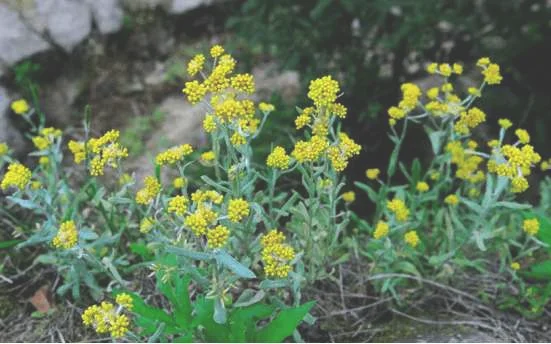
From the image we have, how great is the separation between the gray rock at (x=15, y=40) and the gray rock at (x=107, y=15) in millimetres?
474

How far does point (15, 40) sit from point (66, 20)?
1.24ft

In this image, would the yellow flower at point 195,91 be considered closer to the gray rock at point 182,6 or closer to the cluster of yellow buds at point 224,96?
the cluster of yellow buds at point 224,96

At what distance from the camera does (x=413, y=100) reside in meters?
2.36

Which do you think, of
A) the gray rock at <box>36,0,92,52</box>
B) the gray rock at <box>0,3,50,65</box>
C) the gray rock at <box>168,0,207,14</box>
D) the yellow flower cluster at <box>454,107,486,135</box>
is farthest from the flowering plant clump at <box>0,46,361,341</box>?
the gray rock at <box>168,0,207,14</box>

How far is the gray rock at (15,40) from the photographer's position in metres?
3.46

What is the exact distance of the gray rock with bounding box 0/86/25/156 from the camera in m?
3.18

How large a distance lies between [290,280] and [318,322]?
435mm

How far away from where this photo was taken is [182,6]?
445cm

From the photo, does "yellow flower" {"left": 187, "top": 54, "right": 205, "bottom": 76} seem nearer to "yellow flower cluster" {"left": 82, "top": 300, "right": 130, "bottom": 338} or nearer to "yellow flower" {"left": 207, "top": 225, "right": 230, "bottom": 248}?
"yellow flower" {"left": 207, "top": 225, "right": 230, "bottom": 248}

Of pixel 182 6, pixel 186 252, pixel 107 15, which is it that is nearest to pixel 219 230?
pixel 186 252

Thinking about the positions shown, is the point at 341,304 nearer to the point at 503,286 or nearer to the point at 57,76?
the point at 503,286

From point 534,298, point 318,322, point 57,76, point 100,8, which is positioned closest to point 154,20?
point 100,8

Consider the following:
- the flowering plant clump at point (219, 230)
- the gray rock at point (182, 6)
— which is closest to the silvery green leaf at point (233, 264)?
the flowering plant clump at point (219, 230)

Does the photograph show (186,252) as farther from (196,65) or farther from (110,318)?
(196,65)
